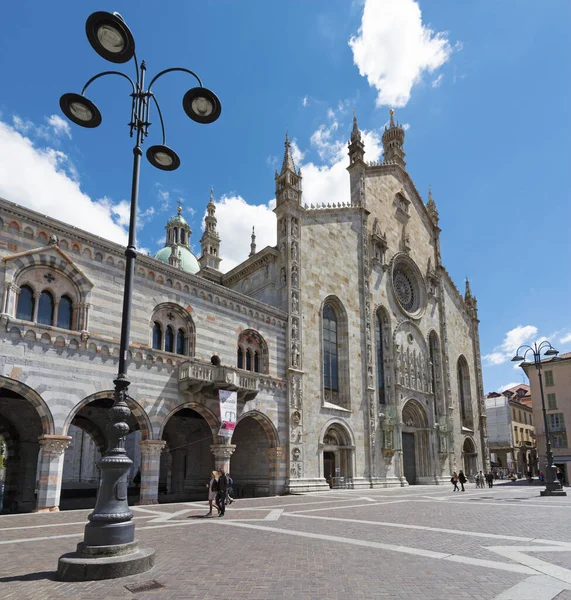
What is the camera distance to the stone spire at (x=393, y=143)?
155 feet

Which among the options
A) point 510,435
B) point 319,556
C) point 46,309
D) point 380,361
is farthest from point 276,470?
point 510,435

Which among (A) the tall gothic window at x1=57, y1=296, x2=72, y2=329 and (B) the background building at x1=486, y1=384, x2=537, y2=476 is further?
(B) the background building at x1=486, y1=384, x2=537, y2=476

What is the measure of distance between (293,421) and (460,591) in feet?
72.9

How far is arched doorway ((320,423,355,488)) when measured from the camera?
1257 inches

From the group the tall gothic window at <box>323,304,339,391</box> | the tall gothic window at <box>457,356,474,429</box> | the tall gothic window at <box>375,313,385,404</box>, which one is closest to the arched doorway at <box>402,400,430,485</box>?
the tall gothic window at <box>375,313,385,404</box>

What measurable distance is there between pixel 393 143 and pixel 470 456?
3191 centimetres

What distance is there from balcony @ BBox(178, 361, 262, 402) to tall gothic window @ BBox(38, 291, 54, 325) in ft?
20.8

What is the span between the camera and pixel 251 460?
2931cm

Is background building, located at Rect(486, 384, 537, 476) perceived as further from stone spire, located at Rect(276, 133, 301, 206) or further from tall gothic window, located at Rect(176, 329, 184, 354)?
tall gothic window, located at Rect(176, 329, 184, 354)

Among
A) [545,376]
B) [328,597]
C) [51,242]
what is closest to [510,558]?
[328,597]

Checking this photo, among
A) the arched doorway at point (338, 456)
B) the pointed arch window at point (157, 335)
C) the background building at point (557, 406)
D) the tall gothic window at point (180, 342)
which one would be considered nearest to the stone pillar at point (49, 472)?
the pointed arch window at point (157, 335)

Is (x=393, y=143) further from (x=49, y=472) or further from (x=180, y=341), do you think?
(x=49, y=472)

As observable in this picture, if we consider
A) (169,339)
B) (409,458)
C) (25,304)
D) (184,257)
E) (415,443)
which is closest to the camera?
(25,304)

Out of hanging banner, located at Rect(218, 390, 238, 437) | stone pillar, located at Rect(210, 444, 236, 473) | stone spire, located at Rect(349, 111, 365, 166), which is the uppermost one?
stone spire, located at Rect(349, 111, 365, 166)
